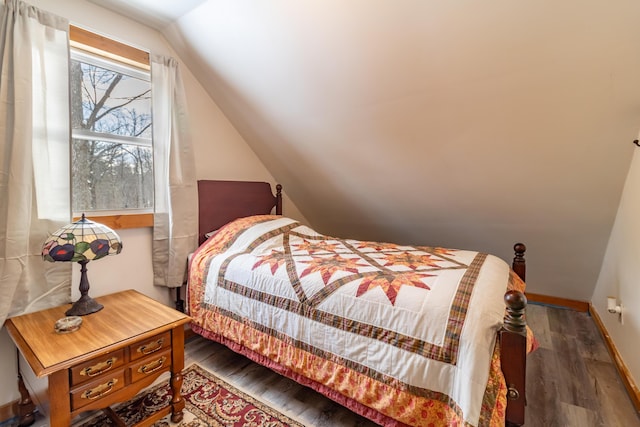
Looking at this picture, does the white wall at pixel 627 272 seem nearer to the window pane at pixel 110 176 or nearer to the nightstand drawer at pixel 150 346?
the nightstand drawer at pixel 150 346

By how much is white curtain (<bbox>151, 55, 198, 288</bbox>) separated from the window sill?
6 cm

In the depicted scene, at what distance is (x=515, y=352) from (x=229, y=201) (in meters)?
2.35

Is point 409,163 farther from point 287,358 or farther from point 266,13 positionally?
point 287,358

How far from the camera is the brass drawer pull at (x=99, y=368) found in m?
1.25

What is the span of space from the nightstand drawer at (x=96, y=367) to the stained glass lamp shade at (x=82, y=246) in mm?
416

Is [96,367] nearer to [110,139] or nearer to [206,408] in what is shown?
[206,408]

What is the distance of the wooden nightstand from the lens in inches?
46.7

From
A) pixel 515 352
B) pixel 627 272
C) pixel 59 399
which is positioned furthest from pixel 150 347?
pixel 627 272

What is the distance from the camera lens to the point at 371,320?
1374 millimetres

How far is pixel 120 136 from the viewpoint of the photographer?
2061 mm

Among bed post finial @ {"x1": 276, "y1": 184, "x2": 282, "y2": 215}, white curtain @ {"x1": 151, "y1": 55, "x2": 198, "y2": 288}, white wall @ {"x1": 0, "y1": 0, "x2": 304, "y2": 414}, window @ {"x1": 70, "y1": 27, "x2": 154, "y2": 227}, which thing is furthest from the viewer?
bed post finial @ {"x1": 276, "y1": 184, "x2": 282, "y2": 215}

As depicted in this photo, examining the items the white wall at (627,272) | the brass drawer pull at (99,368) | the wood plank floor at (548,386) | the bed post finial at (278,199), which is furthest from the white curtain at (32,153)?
the white wall at (627,272)

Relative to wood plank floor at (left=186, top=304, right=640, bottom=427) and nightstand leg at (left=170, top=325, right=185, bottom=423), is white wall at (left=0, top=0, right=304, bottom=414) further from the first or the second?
wood plank floor at (left=186, top=304, right=640, bottom=427)

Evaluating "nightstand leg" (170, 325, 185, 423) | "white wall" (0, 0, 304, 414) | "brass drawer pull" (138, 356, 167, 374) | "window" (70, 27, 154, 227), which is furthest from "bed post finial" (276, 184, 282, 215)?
"brass drawer pull" (138, 356, 167, 374)
